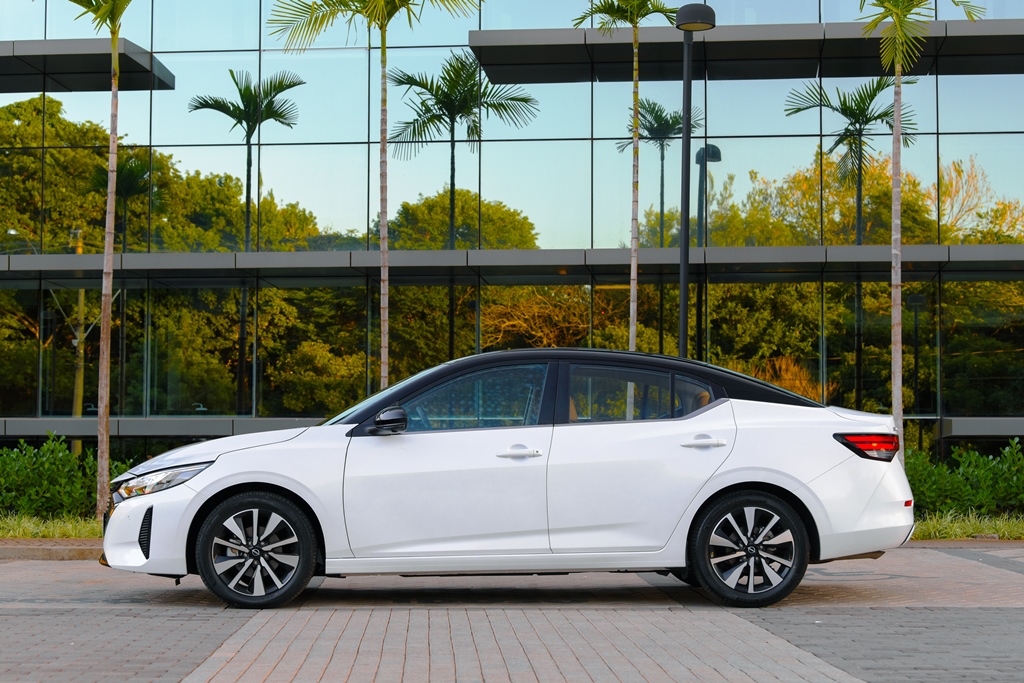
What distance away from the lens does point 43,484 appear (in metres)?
14.4

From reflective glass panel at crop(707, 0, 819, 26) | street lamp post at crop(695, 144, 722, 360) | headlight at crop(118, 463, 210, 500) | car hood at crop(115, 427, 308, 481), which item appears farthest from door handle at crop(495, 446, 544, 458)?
reflective glass panel at crop(707, 0, 819, 26)

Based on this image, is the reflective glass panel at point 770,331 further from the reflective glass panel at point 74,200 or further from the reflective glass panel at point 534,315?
the reflective glass panel at point 74,200

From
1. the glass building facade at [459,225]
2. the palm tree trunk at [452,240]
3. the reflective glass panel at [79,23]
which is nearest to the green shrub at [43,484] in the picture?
the glass building facade at [459,225]

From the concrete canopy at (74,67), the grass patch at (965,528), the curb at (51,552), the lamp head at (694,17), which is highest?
the concrete canopy at (74,67)

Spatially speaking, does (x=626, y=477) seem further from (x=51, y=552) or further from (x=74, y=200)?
(x=74, y=200)

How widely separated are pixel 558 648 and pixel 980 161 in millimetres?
18040

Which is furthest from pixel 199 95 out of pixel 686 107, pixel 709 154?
pixel 686 107

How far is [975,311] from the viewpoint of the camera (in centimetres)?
2202

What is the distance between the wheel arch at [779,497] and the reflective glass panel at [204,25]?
17.7m

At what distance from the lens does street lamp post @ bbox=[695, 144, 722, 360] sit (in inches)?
858

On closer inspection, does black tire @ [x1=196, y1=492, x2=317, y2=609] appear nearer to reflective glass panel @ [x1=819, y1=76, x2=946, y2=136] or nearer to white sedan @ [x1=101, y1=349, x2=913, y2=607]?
white sedan @ [x1=101, y1=349, x2=913, y2=607]

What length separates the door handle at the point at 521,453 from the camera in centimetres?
803

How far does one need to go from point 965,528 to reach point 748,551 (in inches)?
243

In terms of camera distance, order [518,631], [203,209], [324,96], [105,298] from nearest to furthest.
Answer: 1. [518,631]
2. [105,298]
3. [203,209]
4. [324,96]
